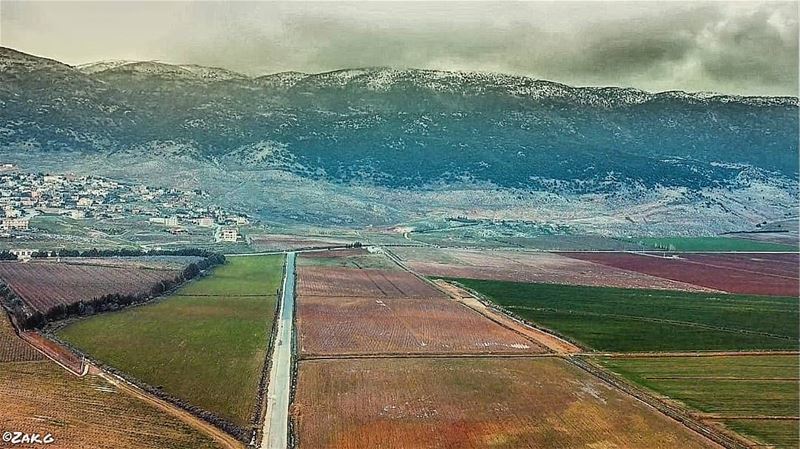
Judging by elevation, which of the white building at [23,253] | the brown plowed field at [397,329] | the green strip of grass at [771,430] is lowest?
the green strip of grass at [771,430]

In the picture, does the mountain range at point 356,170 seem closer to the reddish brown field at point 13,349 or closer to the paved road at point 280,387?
the paved road at point 280,387

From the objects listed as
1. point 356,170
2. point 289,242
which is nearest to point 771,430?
point 289,242

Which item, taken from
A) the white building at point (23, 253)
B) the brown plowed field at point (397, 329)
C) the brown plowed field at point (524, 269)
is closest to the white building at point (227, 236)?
the brown plowed field at point (524, 269)

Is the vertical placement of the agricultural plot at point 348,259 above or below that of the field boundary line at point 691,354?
above

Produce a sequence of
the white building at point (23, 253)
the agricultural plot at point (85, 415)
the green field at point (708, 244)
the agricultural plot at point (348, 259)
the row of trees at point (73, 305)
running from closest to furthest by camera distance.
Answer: the agricultural plot at point (85, 415) < the row of trees at point (73, 305) < the white building at point (23, 253) < the agricultural plot at point (348, 259) < the green field at point (708, 244)

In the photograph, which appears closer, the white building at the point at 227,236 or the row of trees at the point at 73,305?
the row of trees at the point at 73,305

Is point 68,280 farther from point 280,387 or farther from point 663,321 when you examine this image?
point 663,321

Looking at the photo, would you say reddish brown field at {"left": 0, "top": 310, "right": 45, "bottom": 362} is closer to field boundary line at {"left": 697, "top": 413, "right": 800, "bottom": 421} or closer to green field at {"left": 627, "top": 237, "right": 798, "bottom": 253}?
field boundary line at {"left": 697, "top": 413, "right": 800, "bottom": 421}

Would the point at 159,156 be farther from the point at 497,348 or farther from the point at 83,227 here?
the point at 497,348

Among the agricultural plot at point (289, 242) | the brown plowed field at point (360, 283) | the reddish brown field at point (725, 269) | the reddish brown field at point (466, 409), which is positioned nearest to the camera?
the reddish brown field at point (466, 409)
